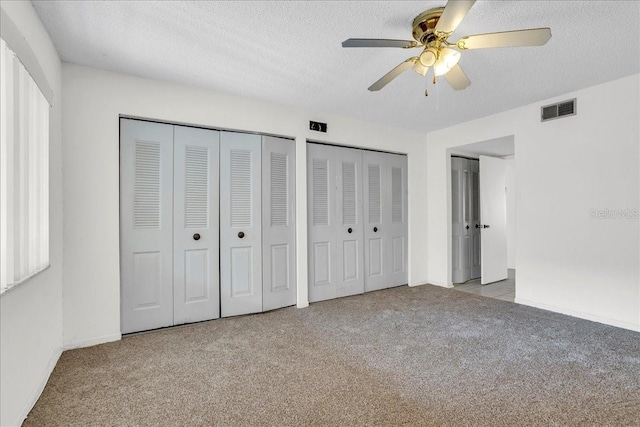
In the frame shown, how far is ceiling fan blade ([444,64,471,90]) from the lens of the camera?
2.11 meters

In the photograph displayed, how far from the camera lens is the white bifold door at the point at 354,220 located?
3.86 m

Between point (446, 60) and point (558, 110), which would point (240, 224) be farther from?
point (558, 110)

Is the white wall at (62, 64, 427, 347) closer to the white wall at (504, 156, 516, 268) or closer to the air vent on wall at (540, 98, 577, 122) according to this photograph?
the air vent on wall at (540, 98, 577, 122)

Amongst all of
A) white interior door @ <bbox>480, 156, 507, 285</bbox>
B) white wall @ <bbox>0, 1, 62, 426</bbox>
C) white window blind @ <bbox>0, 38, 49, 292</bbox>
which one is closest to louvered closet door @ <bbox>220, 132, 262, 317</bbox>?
white wall @ <bbox>0, 1, 62, 426</bbox>

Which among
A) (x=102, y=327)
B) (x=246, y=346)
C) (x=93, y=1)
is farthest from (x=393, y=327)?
(x=93, y=1)

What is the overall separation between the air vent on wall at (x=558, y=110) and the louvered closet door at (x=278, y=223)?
2.91 metres

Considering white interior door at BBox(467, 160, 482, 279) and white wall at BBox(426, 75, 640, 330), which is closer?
white wall at BBox(426, 75, 640, 330)

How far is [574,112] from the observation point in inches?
127

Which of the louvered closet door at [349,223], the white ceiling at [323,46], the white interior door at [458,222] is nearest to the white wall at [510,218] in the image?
the white interior door at [458,222]

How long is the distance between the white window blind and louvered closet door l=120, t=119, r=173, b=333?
0.71 meters

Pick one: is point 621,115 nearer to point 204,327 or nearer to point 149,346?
point 204,327

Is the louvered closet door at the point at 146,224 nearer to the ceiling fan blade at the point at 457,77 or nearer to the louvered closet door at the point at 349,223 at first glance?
the louvered closet door at the point at 349,223

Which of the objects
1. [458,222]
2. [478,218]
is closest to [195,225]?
[458,222]

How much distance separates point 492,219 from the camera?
483 centimetres
